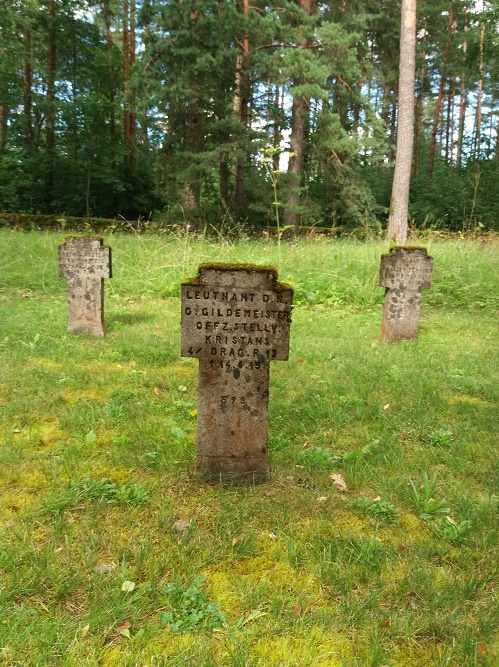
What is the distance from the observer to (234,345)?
297 cm

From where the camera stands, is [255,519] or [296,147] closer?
[255,519]

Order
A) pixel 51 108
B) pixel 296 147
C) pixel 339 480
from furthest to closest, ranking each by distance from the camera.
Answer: pixel 51 108 → pixel 296 147 → pixel 339 480

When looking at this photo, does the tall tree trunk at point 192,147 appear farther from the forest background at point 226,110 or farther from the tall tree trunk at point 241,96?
the tall tree trunk at point 241,96

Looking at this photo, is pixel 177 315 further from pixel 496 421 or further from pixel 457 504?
pixel 457 504

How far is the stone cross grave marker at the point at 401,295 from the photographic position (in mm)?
6430

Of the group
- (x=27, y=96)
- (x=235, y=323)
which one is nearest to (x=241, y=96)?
(x=27, y=96)

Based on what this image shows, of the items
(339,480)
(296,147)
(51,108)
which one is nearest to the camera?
(339,480)

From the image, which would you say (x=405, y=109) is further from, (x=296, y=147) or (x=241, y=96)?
(x=241, y=96)

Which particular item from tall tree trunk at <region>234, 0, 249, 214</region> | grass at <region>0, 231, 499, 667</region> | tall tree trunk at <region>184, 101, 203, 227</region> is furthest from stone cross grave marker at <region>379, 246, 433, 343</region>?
tall tree trunk at <region>184, 101, 203, 227</region>

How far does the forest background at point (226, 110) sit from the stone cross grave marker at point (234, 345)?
31.3ft

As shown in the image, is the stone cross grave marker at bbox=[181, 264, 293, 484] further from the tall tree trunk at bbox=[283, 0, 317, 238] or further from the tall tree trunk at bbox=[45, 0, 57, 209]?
the tall tree trunk at bbox=[45, 0, 57, 209]

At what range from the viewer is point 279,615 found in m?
2.05

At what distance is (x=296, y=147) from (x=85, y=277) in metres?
12.5

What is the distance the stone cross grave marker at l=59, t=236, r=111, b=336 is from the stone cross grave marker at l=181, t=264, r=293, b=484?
3667mm
